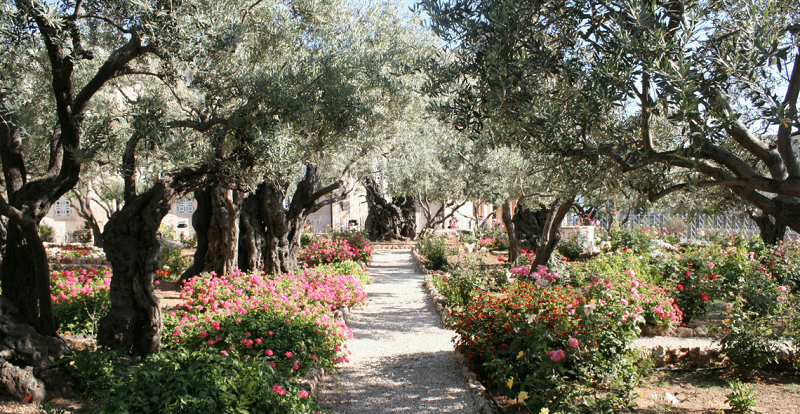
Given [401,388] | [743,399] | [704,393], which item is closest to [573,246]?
Result: [704,393]

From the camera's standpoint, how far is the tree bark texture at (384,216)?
28125mm

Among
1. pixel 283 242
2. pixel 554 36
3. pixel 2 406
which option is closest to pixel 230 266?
pixel 283 242

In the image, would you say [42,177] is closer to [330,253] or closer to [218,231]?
[218,231]

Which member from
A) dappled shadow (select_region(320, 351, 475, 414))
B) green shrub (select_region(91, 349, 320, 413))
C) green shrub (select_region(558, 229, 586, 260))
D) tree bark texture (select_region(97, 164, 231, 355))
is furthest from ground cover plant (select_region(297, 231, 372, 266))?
green shrub (select_region(91, 349, 320, 413))

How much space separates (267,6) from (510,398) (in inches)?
258

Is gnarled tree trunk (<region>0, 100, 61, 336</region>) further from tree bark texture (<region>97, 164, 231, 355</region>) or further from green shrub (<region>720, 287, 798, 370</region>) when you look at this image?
green shrub (<region>720, 287, 798, 370</region>)

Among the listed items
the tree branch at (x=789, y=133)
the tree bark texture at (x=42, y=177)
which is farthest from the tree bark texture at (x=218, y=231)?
the tree branch at (x=789, y=133)

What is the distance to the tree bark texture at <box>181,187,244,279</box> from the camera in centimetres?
969

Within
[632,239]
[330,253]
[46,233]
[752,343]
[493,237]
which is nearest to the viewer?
[752,343]

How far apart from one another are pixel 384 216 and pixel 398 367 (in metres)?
21.8

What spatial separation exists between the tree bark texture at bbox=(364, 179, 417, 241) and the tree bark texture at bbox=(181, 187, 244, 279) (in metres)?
16.9

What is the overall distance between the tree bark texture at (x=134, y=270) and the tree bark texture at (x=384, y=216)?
22519 mm

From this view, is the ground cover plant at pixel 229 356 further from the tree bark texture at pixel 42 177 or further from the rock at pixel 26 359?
the tree bark texture at pixel 42 177

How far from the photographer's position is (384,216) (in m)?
28.2
